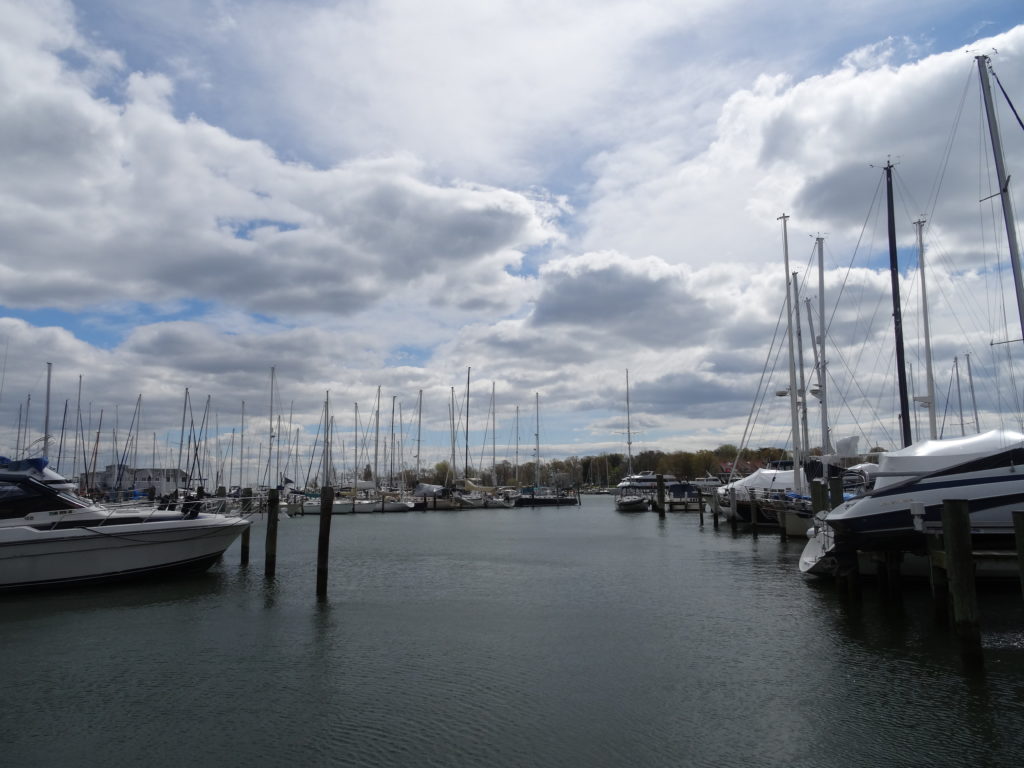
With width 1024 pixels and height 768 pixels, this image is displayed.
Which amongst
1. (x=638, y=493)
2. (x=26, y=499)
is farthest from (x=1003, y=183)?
(x=638, y=493)

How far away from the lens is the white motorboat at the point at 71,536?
25.1 meters

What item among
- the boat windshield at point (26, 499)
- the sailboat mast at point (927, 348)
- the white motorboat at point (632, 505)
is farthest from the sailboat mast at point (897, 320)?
the white motorboat at point (632, 505)

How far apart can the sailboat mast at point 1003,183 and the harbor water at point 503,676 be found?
9.05 metres

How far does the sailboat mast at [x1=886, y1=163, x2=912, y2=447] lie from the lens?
3388 cm

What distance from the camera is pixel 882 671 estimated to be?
1602 cm

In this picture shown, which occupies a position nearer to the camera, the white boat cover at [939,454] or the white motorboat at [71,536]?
the white boat cover at [939,454]

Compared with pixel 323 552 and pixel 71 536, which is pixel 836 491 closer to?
pixel 323 552

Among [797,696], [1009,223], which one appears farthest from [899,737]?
[1009,223]

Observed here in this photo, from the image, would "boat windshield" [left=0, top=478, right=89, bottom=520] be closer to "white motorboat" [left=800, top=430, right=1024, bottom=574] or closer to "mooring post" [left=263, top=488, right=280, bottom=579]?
"mooring post" [left=263, top=488, right=280, bottom=579]

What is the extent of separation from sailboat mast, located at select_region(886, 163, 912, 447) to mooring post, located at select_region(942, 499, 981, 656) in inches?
788

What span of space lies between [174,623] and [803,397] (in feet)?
129

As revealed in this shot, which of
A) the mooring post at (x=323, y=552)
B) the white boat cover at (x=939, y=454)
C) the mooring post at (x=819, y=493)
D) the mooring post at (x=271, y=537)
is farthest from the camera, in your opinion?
the mooring post at (x=819, y=493)

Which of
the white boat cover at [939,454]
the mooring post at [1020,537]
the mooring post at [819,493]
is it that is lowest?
the mooring post at [1020,537]

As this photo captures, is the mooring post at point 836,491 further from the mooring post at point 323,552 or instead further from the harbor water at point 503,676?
the mooring post at point 323,552
